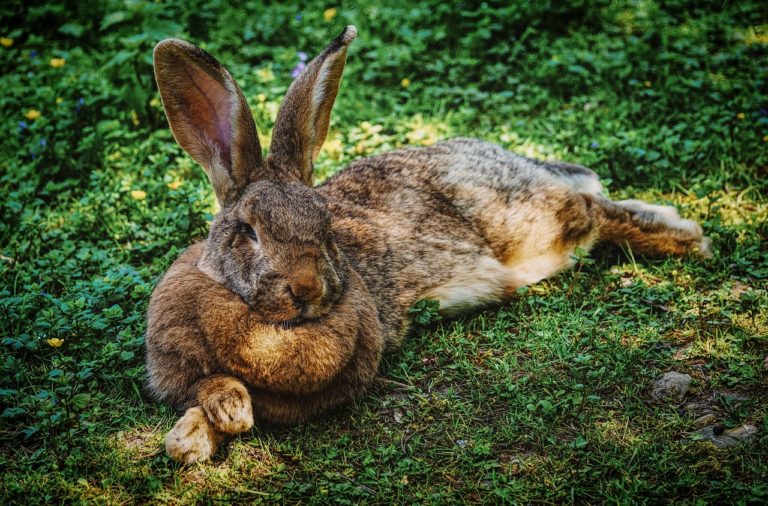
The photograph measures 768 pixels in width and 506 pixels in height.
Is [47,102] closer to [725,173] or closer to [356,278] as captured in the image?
[356,278]

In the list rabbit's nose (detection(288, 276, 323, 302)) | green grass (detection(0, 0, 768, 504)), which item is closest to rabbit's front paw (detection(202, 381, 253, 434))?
green grass (detection(0, 0, 768, 504))

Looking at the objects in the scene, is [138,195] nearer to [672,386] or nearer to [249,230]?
[249,230]

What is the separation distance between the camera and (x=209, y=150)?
12.8 feet

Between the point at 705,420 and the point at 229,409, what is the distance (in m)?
2.12

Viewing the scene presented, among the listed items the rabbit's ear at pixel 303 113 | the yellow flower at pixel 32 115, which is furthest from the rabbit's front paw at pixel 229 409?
the yellow flower at pixel 32 115

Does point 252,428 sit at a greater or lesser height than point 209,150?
lesser

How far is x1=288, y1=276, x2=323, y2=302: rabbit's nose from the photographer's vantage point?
327cm

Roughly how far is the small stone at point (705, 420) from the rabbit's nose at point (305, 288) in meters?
1.80

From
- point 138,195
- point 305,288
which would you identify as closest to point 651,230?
point 305,288

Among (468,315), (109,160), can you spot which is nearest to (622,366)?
(468,315)

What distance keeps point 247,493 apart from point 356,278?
1.21 meters

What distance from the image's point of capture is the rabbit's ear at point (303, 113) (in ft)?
12.7

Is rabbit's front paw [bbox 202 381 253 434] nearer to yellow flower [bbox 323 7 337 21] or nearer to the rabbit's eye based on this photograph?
the rabbit's eye

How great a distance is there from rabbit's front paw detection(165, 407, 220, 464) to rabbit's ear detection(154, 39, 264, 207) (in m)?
1.12
